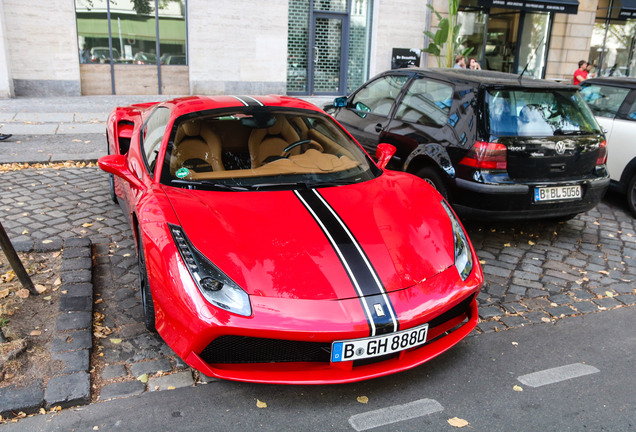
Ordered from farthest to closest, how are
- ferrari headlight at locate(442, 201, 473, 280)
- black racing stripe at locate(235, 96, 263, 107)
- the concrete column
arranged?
the concrete column, black racing stripe at locate(235, 96, 263, 107), ferrari headlight at locate(442, 201, 473, 280)

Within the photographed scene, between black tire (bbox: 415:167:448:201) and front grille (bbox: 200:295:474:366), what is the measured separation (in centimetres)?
283

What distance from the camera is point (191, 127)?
3.87 m

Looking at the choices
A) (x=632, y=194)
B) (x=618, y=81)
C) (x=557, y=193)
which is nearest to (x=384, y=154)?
(x=557, y=193)

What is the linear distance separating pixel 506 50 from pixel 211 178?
1678cm

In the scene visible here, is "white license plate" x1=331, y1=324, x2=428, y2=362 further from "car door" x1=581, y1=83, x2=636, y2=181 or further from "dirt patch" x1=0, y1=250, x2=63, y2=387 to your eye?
"car door" x1=581, y1=83, x2=636, y2=181

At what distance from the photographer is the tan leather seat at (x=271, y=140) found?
3.94m

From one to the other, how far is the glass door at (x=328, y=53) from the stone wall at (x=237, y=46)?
107 centimetres

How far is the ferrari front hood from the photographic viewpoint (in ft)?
9.23

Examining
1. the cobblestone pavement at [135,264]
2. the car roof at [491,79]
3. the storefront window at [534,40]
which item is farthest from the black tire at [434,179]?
the storefront window at [534,40]

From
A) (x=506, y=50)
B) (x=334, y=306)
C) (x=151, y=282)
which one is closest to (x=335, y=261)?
(x=334, y=306)

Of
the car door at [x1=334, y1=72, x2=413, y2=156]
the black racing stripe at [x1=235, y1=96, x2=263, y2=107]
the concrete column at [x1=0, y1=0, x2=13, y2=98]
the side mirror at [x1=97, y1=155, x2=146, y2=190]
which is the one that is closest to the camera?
the side mirror at [x1=97, y1=155, x2=146, y2=190]

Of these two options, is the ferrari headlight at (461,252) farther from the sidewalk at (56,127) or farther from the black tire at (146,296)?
the sidewalk at (56,127)

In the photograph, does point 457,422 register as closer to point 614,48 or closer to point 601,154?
point 601,154

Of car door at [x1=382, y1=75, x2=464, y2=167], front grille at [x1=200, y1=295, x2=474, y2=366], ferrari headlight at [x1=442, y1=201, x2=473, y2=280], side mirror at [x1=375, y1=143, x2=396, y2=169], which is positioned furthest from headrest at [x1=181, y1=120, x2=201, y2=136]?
car door at [x1=382, y1=75, x2=464, y2=167]
